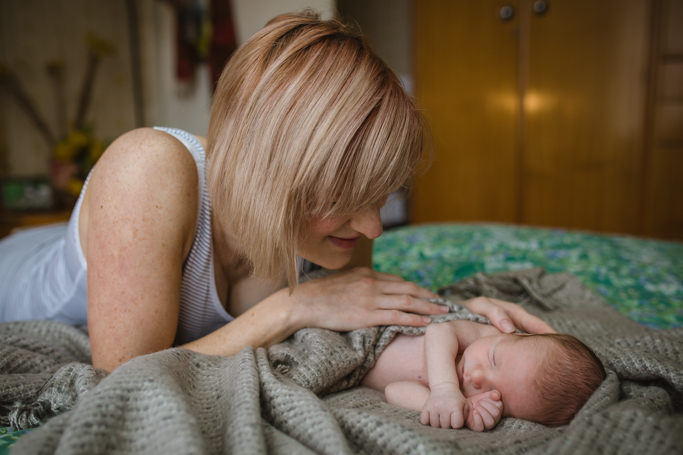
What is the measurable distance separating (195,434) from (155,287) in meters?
0.40

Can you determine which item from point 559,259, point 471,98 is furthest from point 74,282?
point 471,98

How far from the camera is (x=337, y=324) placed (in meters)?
0.88

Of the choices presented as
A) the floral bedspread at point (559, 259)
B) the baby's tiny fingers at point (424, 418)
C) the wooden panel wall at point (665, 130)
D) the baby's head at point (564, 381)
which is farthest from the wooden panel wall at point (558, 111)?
the baby's tiny fingers at point (424, 418)

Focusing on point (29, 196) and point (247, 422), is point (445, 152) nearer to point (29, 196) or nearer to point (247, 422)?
point (29, 196)

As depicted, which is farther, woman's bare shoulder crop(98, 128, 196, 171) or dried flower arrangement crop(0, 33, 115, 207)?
dried flower arrangement crop(0, 33, 115, 207)

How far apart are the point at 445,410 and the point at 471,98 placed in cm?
317

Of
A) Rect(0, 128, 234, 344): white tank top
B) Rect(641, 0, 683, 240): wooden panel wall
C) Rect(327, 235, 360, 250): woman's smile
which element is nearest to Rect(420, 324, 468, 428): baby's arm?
Rect(327, 235, 360, 250): woman's smile

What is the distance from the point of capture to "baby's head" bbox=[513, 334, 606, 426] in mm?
700

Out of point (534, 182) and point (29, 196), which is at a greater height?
point (29, 196)

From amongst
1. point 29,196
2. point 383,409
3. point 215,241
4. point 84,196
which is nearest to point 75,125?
point 29,196

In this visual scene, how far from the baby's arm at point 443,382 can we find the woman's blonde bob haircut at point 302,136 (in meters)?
0.28

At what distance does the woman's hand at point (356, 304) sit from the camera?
88cm

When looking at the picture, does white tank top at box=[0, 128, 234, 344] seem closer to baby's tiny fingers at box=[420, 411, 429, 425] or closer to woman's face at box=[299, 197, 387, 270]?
woman's face at box=[299, 197, 387, 270]

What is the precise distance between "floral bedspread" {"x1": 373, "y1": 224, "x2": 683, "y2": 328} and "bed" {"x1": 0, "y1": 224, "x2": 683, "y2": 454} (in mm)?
62
